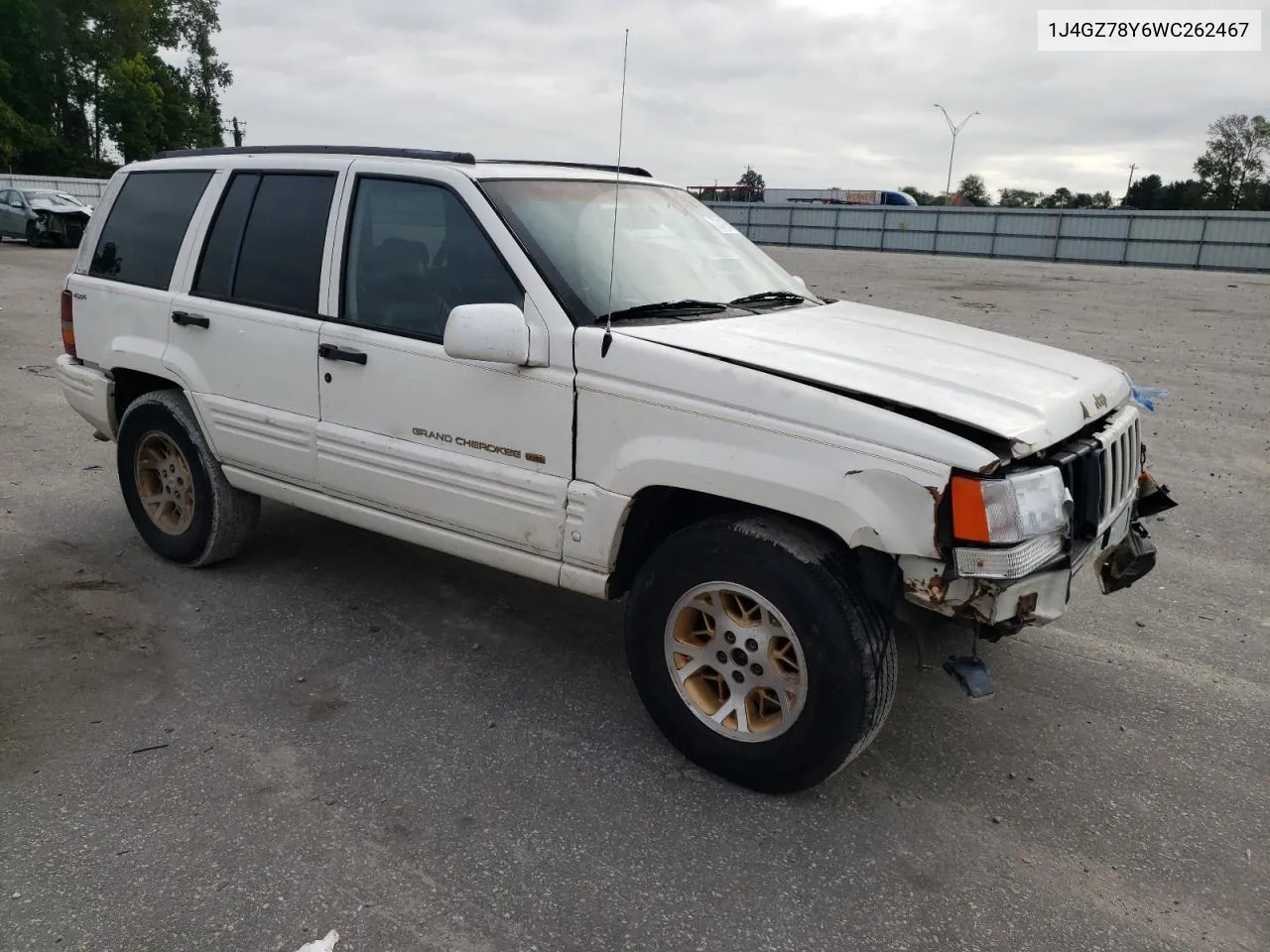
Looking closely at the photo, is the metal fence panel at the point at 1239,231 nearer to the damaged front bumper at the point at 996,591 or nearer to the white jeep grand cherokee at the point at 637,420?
the white jeep grand cherokee at the point at 637,420

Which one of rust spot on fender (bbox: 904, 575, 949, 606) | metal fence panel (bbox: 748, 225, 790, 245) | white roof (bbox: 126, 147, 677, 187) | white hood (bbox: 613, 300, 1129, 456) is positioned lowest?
rust spot on fender (bbox: 904, 575, 949, 606)

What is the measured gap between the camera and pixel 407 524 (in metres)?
3.93

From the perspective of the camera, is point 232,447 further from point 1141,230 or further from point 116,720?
point 1141,230

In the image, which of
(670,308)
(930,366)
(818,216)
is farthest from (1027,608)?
(818,216)

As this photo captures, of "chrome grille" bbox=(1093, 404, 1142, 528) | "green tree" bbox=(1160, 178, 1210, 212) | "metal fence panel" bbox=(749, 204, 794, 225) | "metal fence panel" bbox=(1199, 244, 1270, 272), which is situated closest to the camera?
"chrome grille" bbox=(1093, 404, 1142, 528)

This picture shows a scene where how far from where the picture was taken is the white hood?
2.87 metres

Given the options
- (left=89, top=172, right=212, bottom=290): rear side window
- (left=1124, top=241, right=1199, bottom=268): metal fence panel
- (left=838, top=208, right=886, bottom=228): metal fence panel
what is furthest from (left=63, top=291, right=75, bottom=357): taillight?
(left=838, top=208, right=886, bottom=228): metal fence panel

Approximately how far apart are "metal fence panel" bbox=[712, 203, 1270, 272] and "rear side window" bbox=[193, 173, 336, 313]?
35879 millimetres

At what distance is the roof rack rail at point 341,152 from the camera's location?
384 cm

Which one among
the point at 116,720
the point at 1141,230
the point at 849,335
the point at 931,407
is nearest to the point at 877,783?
the point at 931,407

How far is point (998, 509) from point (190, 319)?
3.63m

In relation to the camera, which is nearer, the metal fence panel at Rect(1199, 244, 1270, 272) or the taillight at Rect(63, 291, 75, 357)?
the taillight at Rect(63, 291, 75, 357)

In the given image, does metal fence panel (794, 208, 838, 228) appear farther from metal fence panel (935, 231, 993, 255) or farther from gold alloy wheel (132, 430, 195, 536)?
gold alloy wheel (132, 430, 195, 536)

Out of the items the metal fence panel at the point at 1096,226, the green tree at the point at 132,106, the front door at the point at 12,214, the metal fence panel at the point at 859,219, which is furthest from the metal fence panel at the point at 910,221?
the green tree at the point at 132,106
